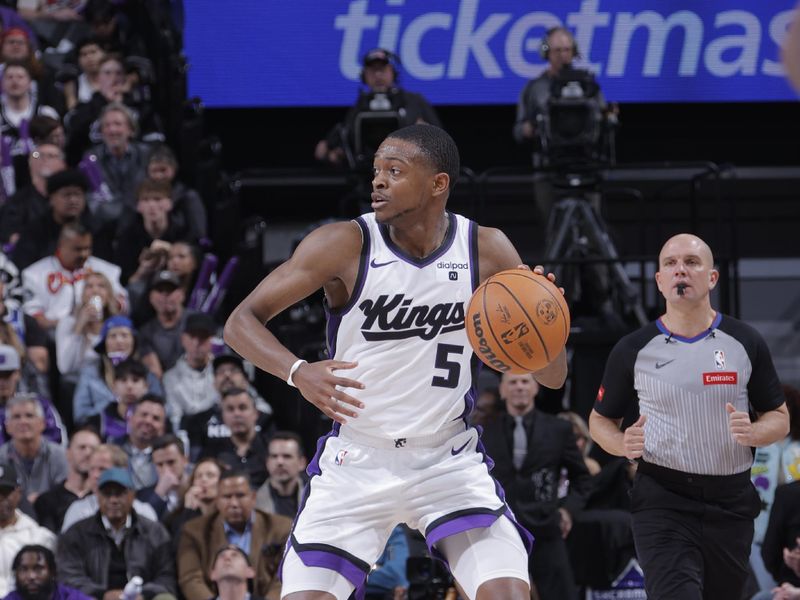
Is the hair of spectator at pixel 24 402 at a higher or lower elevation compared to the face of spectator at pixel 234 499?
higher

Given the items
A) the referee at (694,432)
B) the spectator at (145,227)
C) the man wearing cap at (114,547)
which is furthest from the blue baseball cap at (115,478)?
the referee at (694,432)

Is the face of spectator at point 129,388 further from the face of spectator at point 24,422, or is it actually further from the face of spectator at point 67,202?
the face of spectator at point 67,202

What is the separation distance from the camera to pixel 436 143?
5.21 meters

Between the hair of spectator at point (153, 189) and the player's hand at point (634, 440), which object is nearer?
the player's hand at point (634, 440)

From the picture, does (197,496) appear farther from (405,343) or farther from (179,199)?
(405,343)

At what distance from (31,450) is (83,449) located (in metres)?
0.48

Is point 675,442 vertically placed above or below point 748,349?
below

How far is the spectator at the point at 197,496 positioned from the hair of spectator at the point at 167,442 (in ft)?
0.76

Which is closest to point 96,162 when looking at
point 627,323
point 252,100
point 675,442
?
point 252,100

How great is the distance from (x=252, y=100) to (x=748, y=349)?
8.46 meters

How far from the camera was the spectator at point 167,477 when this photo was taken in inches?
372

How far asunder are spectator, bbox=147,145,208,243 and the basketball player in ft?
22.5

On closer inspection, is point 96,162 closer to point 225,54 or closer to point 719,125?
point 225,54

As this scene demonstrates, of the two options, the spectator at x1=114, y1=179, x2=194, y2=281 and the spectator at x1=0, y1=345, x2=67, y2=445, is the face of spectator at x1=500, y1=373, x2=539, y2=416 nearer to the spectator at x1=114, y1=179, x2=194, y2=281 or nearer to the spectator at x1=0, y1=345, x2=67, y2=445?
the spectator at x1=0, y1=345, x2=67, y2=445
